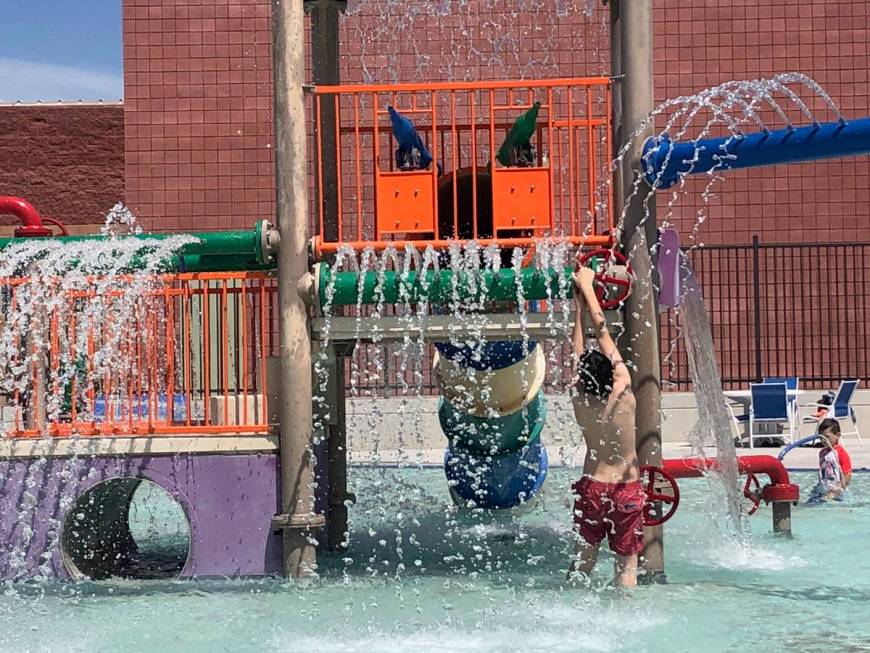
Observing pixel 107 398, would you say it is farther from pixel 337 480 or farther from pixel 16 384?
pixel 337 480

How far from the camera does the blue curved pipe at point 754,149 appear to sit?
6160 mm


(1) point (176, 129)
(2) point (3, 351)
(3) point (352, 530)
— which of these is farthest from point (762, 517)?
(1) point (176, 129)

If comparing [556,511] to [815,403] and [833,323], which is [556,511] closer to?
[815,403]

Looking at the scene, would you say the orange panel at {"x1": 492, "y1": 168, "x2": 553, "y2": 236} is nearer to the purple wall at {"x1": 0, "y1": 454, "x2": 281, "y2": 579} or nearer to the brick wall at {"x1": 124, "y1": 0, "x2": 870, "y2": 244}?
the purple wall at {"x1": 0, "y1": 454, "x2": 281, "y2": 579}

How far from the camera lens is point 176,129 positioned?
17.1m

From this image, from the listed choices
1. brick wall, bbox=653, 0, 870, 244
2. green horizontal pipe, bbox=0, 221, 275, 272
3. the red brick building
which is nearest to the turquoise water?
green horizontal pipe, bbox=0, 221, 275, 272

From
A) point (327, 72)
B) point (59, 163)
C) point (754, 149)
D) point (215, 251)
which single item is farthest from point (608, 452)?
point (59, 163)

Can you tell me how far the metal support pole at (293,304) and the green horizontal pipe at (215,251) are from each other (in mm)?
215

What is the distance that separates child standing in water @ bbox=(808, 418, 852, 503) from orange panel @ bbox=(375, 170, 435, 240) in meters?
4.63

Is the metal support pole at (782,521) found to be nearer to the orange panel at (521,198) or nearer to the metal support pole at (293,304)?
the orange panel at (521,198)

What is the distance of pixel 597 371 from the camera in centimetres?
643

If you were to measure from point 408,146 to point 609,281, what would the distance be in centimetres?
163

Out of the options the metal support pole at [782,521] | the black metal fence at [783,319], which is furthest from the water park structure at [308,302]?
the black metal fence at [783,319]

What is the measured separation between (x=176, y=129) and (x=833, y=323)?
9006 millimetres
